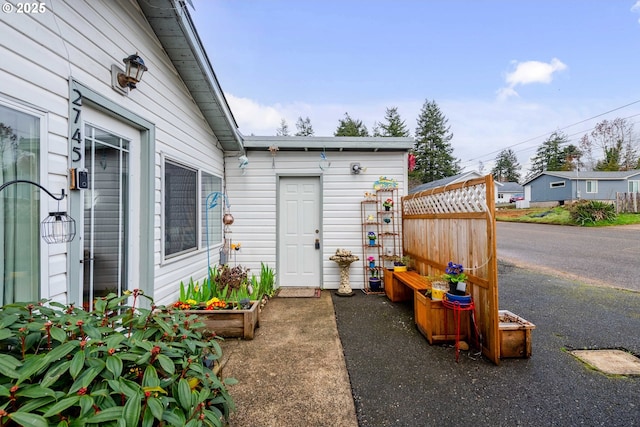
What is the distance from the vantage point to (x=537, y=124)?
2719 centimetres

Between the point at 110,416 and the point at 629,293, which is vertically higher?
the point at 110,416

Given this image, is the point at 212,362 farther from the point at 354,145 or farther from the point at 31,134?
the point at 354,145

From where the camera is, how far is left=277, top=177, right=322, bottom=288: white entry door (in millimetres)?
5188

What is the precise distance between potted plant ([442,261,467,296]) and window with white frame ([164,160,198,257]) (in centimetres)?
304

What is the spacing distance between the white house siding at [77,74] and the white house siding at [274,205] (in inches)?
72.9

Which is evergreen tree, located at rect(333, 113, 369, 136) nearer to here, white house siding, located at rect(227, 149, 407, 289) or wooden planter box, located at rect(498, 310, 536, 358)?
white house siding, located at rect(227, 149, 407, 289)

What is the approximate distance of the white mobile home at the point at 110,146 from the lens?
61.2 inches

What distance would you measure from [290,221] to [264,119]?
19.1 meters

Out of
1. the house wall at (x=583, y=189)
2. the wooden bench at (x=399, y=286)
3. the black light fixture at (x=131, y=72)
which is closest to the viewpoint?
the black light fixture at (x=131, y=72)

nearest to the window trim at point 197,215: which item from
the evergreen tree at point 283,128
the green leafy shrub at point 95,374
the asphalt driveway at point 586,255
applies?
the green leafy shrub at point 95,374

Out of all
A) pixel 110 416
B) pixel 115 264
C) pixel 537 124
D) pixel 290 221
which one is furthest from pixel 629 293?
pixel 537 124

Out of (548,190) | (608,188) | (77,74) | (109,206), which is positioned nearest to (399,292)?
(109,206)

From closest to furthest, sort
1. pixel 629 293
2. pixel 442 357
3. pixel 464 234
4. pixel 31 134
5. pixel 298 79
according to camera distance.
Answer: pixel 31 134 → pixel 442 357 → pixel 464 234 → pixel 629 293 → pixel 298 79

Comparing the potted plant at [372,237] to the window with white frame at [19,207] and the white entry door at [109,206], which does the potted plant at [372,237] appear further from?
the window with white frame at [19,207]
